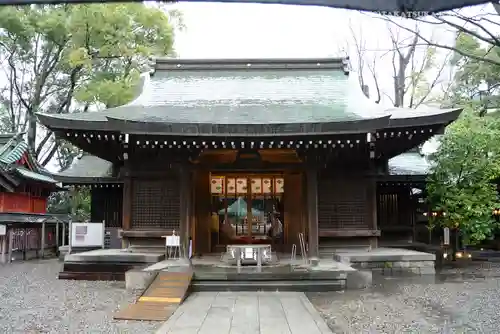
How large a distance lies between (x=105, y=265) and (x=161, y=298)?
12.6 ft

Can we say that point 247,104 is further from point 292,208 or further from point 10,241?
point 10,241

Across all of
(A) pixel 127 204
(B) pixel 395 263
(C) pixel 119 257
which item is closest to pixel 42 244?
(A) pixel 127 204

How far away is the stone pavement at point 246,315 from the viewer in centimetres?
594

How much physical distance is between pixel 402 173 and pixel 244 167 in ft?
20.0

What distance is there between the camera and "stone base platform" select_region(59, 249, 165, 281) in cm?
1104

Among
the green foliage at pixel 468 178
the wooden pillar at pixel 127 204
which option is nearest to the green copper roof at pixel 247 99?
the wooden pillar at pixel 127 204

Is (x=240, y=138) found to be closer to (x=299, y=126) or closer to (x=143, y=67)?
(x=299, y=126)

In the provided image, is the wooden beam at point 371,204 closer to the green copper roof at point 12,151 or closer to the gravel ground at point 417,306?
the gravel ground at point 417,306

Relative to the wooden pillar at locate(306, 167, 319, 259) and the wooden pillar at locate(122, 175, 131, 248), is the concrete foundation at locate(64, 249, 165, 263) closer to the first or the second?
the wooden pillar at locate(122, 175, 131, 248)

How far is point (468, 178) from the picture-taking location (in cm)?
1321

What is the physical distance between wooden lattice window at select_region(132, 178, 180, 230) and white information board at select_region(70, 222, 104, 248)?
6.16ft

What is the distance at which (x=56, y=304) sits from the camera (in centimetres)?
792

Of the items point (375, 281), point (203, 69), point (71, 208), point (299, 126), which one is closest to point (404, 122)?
point (299, 126)

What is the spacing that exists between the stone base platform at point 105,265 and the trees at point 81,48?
32.4 feet
